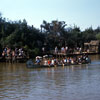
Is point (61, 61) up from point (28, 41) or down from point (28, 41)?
down

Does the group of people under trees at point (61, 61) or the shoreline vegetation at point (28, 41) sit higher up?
the shoreline vegetation at point (28, 41)

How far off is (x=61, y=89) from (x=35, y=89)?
1531 millimetres

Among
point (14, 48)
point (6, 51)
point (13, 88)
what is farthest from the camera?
point (14, 48)

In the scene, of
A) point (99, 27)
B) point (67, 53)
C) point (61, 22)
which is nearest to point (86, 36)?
point (61, 22)

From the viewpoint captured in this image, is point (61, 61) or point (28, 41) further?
point (28, 41)

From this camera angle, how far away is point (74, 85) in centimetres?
1898

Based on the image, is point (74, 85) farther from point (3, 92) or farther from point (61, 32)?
point (61, 32)

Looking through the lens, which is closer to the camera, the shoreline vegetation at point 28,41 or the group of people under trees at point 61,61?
the group of people under trees at point 61,61

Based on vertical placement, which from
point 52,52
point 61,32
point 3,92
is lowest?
point 3,92

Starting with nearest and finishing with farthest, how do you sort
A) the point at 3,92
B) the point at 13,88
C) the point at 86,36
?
the point at 3,92
the point at 13,88
the point at 86,36

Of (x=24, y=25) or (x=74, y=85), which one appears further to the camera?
(x=24, y=25)

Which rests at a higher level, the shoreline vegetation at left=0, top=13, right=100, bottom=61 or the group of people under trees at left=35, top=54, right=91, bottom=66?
the shoreline vegetation at left=0, top=13, right=100, bottom=61

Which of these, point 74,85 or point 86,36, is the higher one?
point 86,36

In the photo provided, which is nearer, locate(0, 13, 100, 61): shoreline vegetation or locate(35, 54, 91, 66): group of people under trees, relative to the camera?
locate(35, 54, 91, 66): group of people under trees
